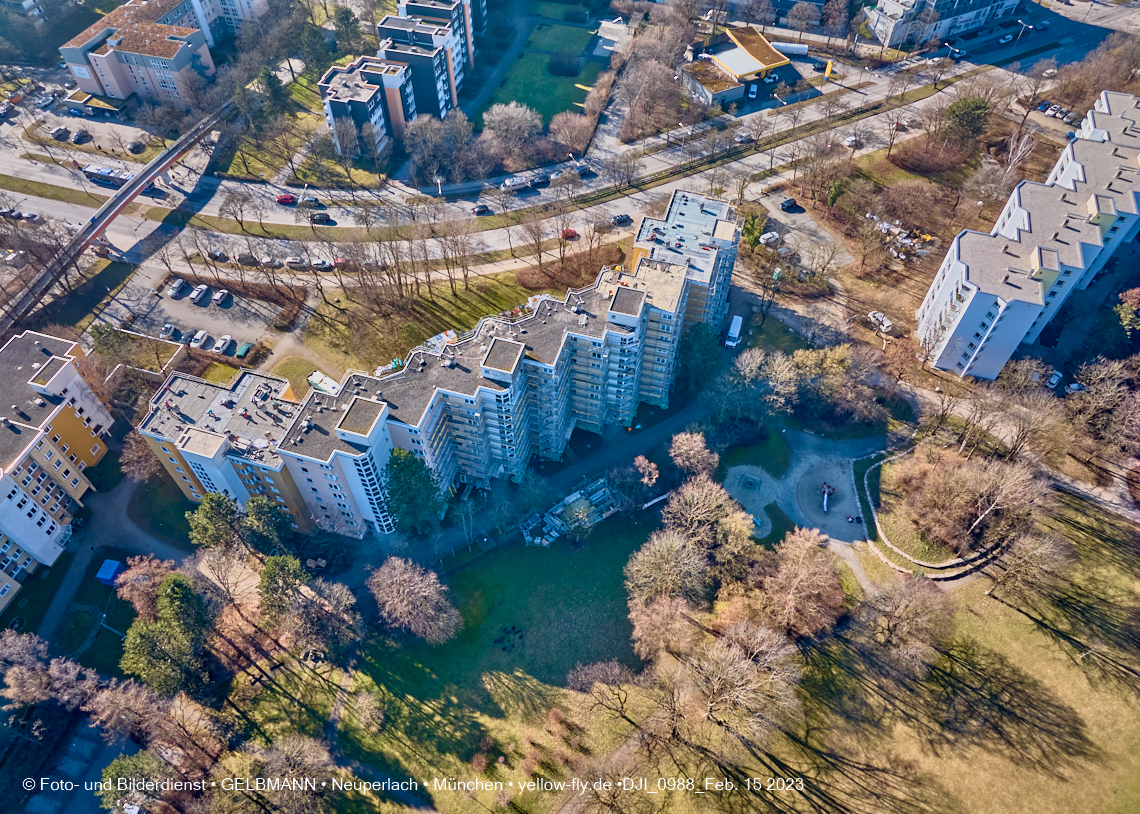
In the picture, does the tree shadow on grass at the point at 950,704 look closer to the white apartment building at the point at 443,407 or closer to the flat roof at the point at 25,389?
the white apartment building at the point at 443,407

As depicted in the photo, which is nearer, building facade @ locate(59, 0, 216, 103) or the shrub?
building facade @ locate(59, 0, 216, 103)

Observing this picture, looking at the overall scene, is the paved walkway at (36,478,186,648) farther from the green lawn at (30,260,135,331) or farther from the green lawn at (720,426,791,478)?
the green lawn at (720,426,791,478)

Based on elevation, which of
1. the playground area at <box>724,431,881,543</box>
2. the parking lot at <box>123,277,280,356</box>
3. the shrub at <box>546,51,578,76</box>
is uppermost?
the shrub at <box>546,51,578,76</box>

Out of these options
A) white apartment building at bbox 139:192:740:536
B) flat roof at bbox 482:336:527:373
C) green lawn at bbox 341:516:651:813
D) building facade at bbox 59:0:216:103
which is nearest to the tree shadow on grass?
green lawn at bbox 341:516:651:813

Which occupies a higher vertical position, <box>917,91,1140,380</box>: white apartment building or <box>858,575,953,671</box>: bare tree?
<box>917,91,1140,380</box>: white apartment building

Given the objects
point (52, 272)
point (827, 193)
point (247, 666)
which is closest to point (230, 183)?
point (52, 272)

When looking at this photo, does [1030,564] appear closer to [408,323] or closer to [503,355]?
[503,355]
